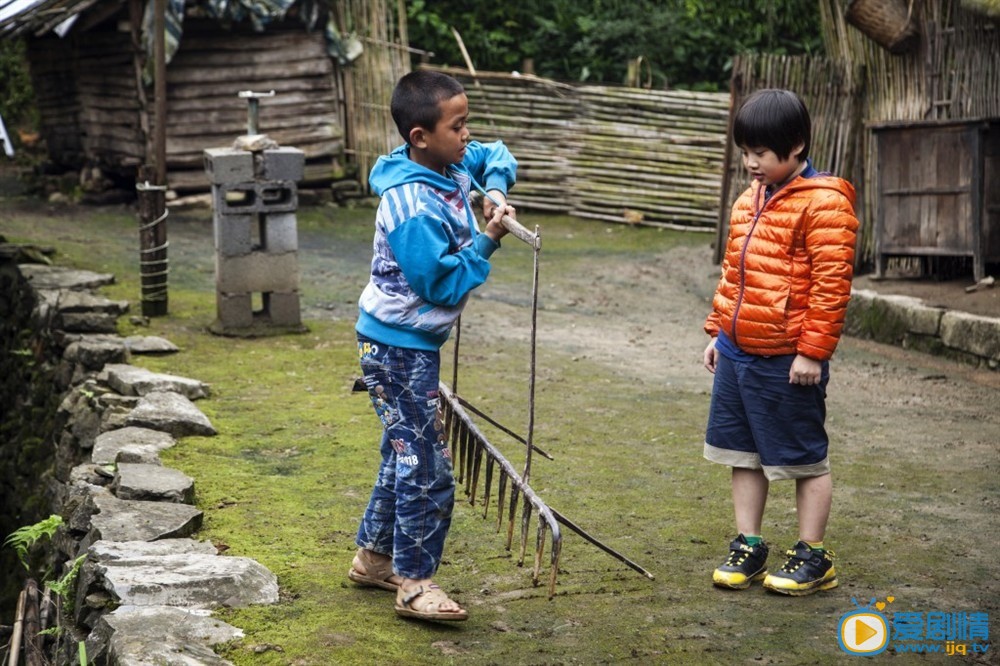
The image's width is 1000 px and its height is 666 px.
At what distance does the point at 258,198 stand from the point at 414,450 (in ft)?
16.9

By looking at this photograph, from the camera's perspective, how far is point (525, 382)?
738cm

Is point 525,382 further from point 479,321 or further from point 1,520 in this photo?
point 1,520

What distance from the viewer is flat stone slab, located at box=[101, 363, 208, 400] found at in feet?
21.8

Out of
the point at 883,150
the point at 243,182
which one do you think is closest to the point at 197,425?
the point at 243,182

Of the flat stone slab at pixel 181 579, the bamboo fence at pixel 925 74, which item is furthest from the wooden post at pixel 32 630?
the bamboo fence at pixel 925 74

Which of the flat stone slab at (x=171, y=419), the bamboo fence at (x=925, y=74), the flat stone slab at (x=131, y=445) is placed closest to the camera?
the flat stone slab at (x=131, y=445)

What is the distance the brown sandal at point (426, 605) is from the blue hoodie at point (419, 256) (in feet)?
2.40

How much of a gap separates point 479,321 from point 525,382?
6.88 ft

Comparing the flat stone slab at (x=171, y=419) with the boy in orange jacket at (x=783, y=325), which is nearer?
the boy in orange jacket at (x=783, y=325)

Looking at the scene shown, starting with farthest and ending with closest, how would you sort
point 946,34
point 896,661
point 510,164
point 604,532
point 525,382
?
point 946,34, point 525,382, point 604,532, point 510,164, point 896,661

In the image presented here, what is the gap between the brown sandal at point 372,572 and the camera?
4.04m

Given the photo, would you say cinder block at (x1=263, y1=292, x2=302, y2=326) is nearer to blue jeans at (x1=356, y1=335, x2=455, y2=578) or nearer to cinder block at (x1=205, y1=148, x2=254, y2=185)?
cinder block at (x1=205, y1=148, x2=254, y2=185)

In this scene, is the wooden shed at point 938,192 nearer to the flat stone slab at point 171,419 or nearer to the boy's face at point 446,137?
the flat stone slab at point 171,419

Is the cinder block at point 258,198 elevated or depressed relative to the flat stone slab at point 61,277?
elevated
